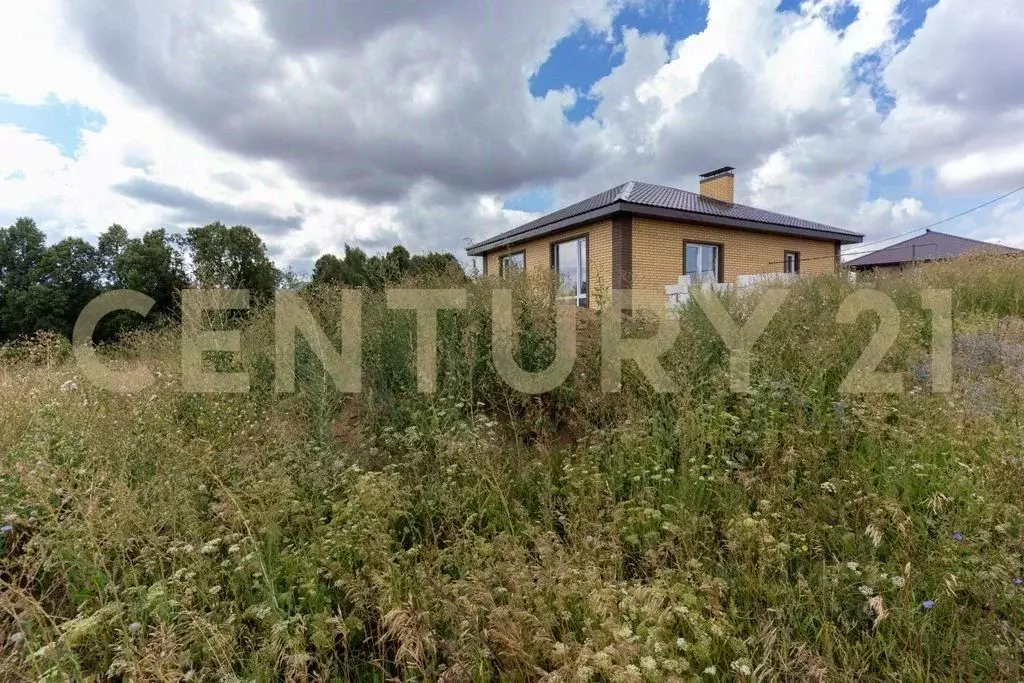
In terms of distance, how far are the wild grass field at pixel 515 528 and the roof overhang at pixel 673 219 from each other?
7.96 meters

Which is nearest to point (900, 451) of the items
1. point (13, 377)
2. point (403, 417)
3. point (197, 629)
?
point (403, 417)

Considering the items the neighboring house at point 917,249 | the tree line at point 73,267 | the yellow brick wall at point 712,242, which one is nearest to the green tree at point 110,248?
the tree line at point 73,267

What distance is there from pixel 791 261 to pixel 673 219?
5705 millimetres

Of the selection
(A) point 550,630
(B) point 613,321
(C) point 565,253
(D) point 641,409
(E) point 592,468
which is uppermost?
(C) point 565,253

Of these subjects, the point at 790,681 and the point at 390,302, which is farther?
the point at 390,302

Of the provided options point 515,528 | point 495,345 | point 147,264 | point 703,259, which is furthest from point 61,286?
point 515,528

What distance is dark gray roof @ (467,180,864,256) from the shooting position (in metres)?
11.7

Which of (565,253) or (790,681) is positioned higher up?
(565,253)

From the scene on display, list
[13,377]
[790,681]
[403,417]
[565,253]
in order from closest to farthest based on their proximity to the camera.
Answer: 1. [790,681]
2. [403,417]
3. [13,377]
4. [565,253]

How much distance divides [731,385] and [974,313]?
463cm

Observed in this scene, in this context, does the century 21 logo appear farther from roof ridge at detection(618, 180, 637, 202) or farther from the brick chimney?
the brick chimney

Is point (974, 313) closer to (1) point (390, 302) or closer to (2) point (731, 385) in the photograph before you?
(2) point (731, 385)

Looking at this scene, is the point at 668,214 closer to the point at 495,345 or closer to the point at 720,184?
the point at 720,184

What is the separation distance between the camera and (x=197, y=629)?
1570mm
